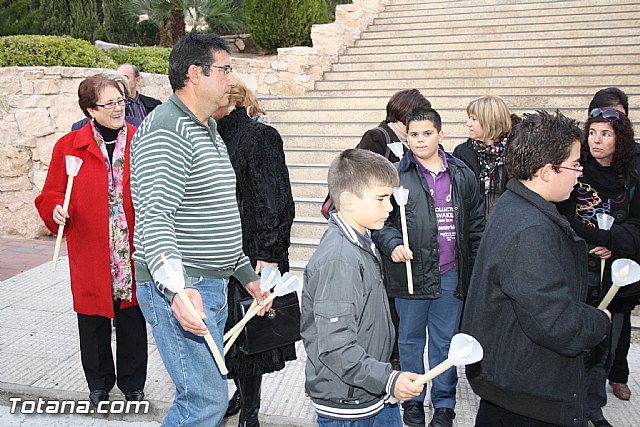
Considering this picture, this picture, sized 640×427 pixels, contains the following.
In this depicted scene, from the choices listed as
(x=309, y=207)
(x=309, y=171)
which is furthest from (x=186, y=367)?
(x=309, y=171)

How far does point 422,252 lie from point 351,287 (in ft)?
4.33

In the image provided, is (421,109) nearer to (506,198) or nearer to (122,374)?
(506,198)

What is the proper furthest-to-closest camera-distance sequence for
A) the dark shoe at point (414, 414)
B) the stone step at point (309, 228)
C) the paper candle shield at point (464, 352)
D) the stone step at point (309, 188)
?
the stone step at point (309, 188)
the stone step at point (309, 228)
the dark shoe at point (414, 414)
the paper candle shield at point (464, 352)

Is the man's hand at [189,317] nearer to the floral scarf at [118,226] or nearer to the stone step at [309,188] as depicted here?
the floral scarf at [118,226]

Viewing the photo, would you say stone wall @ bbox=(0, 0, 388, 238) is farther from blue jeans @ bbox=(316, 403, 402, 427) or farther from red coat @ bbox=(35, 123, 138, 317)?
blue jeans @ bbox=(316, 403, 402, 427)

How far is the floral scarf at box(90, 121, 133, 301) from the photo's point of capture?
3713 millimetres

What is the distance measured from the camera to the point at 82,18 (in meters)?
11.9

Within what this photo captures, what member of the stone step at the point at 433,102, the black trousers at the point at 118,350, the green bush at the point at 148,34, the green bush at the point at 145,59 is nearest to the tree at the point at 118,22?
the green bush at the point at 148,34

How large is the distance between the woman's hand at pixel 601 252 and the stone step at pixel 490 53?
6857 mm

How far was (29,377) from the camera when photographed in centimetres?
423

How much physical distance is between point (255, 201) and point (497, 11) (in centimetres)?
964

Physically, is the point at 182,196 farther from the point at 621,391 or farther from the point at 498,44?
the point at 498,44

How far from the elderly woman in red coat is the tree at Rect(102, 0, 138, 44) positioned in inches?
363

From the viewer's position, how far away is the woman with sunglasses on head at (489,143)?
4051 mm
